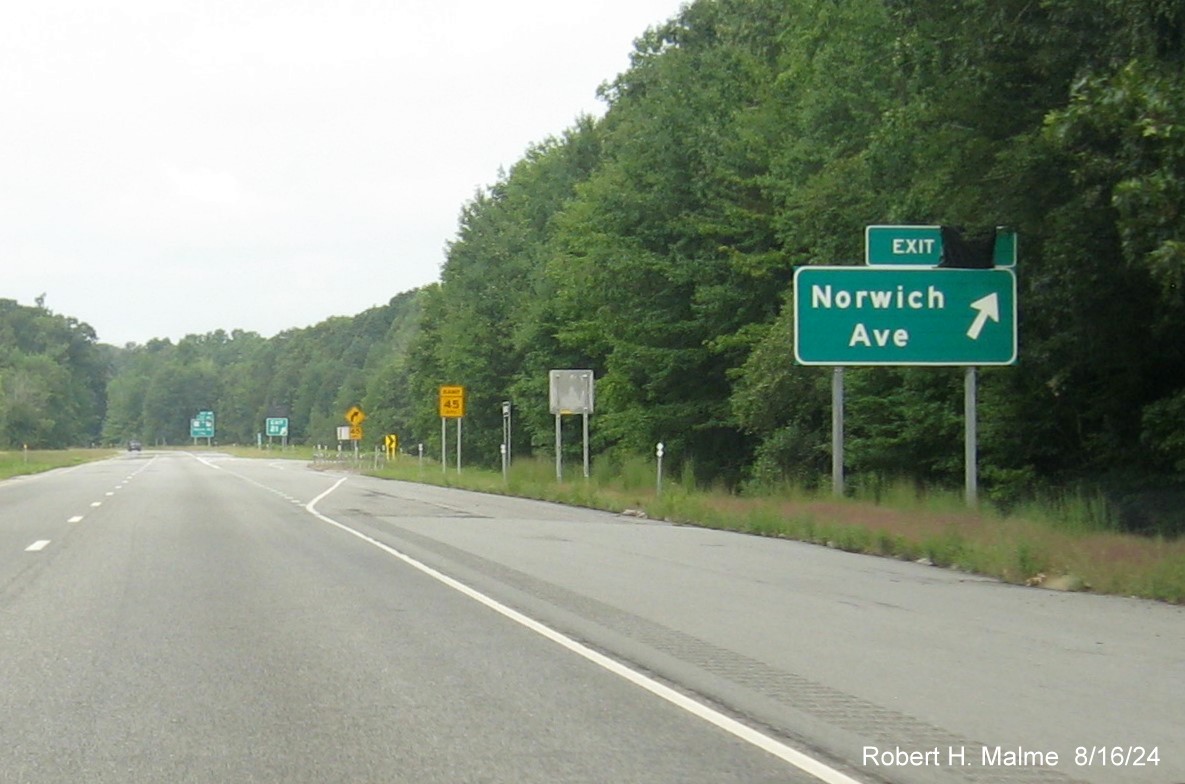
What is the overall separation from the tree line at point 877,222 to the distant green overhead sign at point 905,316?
1.11m

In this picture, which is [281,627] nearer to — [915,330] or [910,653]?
[910,653]

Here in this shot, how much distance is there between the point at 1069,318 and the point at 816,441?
624 inches

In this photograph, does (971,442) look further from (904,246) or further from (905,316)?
(904,246)

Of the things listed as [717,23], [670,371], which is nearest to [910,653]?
[670,371]

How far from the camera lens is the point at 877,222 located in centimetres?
3341

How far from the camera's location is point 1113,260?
2328 centimetres

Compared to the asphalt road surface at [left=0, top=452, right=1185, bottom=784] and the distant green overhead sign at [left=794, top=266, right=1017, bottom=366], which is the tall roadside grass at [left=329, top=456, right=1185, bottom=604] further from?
the distant green overhead sign at [left=794, top=266, right=1017, bottom=366]

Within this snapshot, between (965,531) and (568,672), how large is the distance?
1132cm

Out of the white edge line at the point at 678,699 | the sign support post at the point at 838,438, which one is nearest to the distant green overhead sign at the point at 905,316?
the sign support post at the point at 838,438

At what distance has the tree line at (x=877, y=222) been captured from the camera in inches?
837

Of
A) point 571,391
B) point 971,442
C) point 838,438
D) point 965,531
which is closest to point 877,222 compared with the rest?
point 838,438

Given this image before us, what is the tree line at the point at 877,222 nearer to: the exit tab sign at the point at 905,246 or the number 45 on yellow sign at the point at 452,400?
the exit tab sign at the point at 905,246

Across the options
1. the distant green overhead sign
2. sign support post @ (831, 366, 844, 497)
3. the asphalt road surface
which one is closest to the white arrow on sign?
the distant green overhead sign

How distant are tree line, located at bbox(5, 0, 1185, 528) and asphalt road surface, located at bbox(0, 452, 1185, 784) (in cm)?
651
